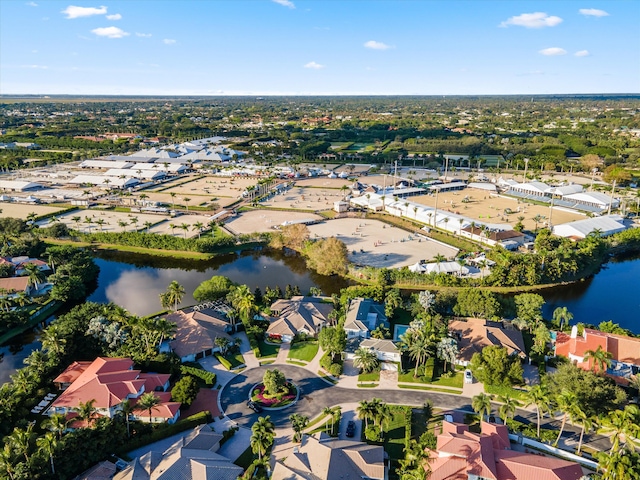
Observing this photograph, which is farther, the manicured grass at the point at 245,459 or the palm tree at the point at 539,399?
the palm tree at the point at 539,399

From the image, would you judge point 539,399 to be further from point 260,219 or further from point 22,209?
point 22,209

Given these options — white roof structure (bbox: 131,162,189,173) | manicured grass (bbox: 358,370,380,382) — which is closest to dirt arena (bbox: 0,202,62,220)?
white roof structure (bbox: 131,162,189,173)

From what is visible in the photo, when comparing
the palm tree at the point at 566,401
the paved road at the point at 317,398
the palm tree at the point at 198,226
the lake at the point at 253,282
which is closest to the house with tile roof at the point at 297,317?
the paved road at the point at 317,398

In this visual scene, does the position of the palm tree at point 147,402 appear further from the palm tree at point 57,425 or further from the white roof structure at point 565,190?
the white roof structure at point 565,190

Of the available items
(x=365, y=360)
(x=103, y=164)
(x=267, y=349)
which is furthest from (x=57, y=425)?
(x=103, y=164)

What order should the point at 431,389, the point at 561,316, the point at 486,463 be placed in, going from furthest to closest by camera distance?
the point at 561,316
the point at 431,389
the point at 486,463

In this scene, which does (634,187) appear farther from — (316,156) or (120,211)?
(120,211)
